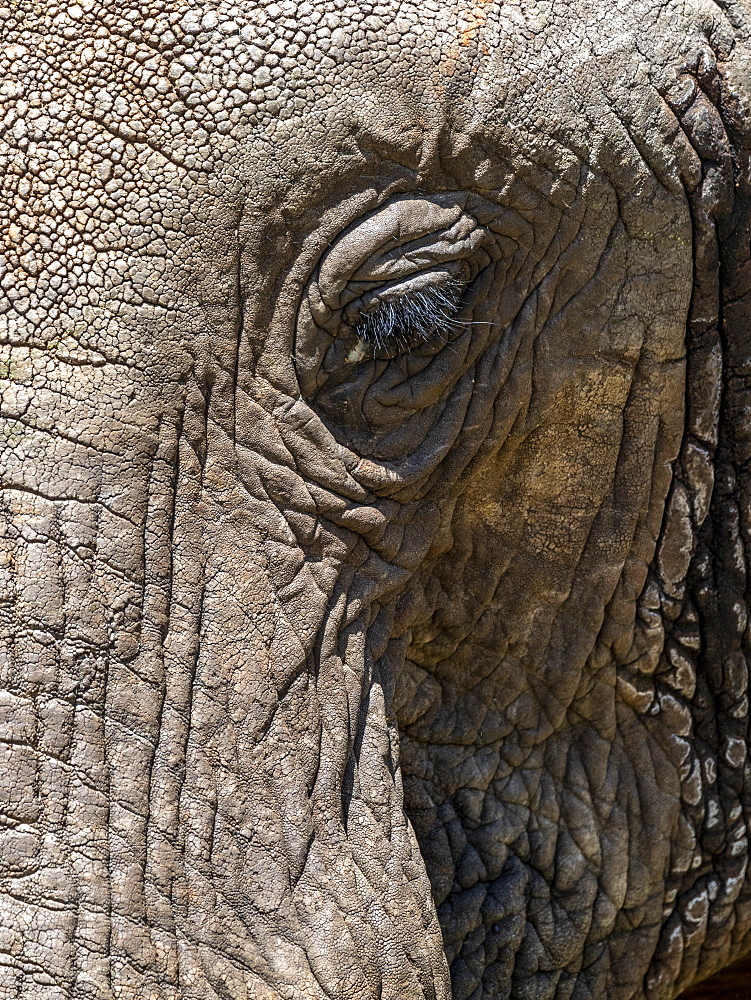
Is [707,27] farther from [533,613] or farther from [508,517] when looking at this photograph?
[533,613]

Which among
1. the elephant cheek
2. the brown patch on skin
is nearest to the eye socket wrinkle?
the elephant cheek

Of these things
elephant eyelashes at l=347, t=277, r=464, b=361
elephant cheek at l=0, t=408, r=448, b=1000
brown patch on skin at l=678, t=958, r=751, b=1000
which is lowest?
brown patch on skin at l=678, t=958, r=751, b=1000

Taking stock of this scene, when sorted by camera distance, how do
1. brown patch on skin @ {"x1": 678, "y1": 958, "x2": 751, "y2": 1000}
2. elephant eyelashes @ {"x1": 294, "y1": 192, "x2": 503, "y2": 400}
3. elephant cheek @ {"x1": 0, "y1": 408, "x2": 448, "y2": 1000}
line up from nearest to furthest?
elephant cheek @ {"x1": 0, "y1": 408, "x2": 448, "y2": 1000}
elephant eyelashes @ {"x1": 294, "y1": 192, "x2": 503, "y2": 400}
brown patch on skin @ {"x1": 678, "y1": 958, "x2": 751, "y2": 1000}

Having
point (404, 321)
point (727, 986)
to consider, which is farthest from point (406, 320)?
point (727, 986)

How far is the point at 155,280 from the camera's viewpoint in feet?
6.12

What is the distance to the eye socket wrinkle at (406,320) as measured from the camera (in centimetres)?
196

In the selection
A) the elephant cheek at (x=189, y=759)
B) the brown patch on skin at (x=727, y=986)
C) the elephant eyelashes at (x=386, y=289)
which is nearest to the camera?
the elephant cheek at (x=189, y=759)

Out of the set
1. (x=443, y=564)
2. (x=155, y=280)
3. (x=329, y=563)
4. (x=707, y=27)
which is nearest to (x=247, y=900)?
(x=329, y=563)

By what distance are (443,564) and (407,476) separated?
23 centimetres

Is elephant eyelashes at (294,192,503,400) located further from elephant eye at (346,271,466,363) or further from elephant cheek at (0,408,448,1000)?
elephant cheek at (0,408,448,1000)

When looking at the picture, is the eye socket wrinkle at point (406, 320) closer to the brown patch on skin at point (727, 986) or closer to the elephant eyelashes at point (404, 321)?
the elephant eyelashes at point (404, 321)

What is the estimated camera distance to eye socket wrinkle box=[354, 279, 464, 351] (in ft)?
6.45

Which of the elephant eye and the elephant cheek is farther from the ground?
the elephant eye

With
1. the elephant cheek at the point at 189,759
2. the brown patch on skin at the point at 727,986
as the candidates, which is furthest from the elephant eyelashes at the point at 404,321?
the brown patch on skin at the point at 727,986
